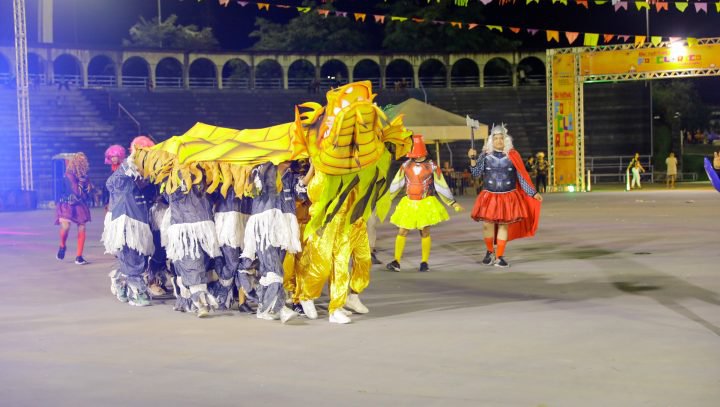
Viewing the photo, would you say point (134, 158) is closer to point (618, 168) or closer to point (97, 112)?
point (97, 112)

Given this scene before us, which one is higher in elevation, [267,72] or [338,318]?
[267,72]

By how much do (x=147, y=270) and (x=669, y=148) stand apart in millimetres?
41216

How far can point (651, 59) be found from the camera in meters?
33.7

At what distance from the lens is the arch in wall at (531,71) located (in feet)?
163

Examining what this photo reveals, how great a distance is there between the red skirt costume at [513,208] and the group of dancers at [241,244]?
3.95 metres

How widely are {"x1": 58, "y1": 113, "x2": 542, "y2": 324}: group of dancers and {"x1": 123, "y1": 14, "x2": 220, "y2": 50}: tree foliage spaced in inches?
1801

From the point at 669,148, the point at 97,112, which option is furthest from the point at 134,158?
the point at 669,148

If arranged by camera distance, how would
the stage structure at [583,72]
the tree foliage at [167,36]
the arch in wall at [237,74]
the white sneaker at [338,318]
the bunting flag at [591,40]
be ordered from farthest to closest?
1. the tree foliage at [167,36]
2. the arch in wall at [237,74]
3. the bunting flag at [591,40]
4. the stage structure at [583,72]
5. the white sneaker at [338,318]

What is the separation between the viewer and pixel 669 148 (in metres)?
47.8

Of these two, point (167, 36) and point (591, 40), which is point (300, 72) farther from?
point (591, 40)

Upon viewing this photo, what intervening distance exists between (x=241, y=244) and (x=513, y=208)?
472 cm

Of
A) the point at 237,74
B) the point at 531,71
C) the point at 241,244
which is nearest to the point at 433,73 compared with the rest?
the point at 531,71

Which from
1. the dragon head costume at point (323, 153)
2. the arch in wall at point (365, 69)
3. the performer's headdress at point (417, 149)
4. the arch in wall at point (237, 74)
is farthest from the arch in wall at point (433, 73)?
the dragon head costume at point (323, 153)

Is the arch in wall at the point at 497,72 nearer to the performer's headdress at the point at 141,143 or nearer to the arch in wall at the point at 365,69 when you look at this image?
the arch in wall at the point at 365,69
